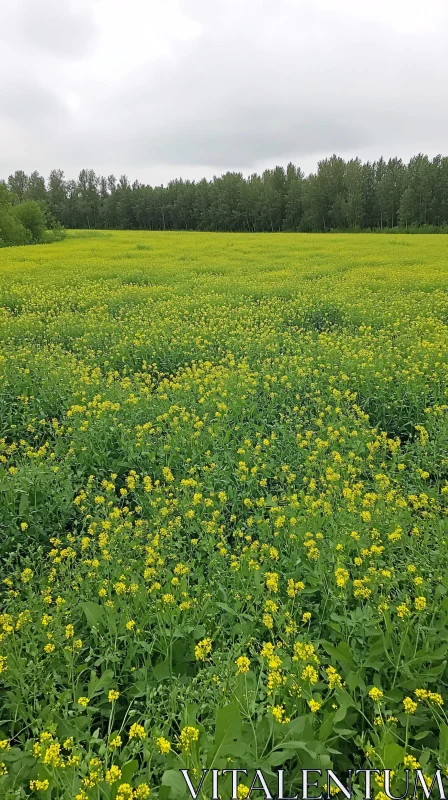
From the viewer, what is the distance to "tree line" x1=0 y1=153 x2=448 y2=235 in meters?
55.4

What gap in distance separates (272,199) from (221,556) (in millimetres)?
67547

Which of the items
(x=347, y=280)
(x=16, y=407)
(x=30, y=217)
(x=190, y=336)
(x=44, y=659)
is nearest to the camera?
(x=44, y=659)

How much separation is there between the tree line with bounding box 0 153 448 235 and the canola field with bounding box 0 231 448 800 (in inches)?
2025

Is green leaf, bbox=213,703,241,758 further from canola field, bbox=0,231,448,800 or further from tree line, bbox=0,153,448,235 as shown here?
tree line, bbox=0,153,448,235

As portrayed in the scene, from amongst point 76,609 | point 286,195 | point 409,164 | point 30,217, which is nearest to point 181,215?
point 286,195

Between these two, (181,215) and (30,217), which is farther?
(181,215)

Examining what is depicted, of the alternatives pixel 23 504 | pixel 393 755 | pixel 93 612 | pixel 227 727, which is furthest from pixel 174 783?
pixel 23 504

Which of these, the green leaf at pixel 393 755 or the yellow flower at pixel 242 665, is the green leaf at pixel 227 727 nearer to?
the yellow flower at pixel 242 665

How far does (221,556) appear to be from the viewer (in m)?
3.27

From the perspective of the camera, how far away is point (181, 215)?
71188mm

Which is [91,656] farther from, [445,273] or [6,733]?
[445,273]

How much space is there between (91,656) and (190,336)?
652 centimetres

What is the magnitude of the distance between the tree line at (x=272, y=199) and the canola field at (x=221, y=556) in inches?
2025

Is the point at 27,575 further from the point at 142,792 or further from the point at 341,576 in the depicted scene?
the point at 341,576
